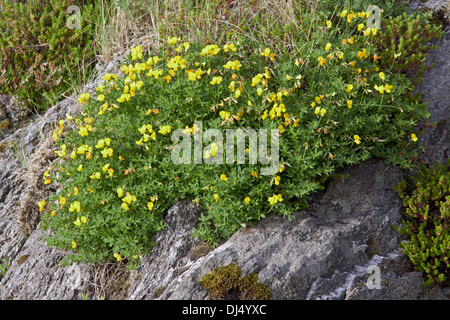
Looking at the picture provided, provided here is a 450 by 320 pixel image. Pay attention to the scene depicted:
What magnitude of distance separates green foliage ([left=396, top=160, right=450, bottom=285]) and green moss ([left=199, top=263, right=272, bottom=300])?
1288 millimetres

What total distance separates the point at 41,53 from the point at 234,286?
5.04 metres

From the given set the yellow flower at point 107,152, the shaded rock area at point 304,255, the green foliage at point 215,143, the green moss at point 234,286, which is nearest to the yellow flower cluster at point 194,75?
the green foliage at point 215,143

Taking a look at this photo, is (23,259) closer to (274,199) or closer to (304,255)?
(274,199)

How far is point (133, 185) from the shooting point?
13.6 feet

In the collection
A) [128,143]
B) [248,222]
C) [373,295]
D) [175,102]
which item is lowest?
[373,295]

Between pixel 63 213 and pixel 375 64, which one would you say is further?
pixel 375 64

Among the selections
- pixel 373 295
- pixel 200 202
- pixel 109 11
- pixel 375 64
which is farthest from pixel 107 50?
pixel 373 295

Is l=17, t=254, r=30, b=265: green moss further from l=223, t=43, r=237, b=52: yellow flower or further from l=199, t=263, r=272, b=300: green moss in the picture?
l=223, t=43, r=237, b=52: yellow flower

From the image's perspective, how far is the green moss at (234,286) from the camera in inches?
131

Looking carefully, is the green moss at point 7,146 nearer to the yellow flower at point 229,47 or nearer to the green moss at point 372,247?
the yellow flower at point 229,47

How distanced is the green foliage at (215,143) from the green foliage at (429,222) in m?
0.27

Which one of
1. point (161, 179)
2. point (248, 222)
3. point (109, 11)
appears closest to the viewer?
point (248, 222)

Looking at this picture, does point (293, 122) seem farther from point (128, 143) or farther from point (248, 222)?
point (128, 143)

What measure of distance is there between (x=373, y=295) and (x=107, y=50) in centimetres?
491
